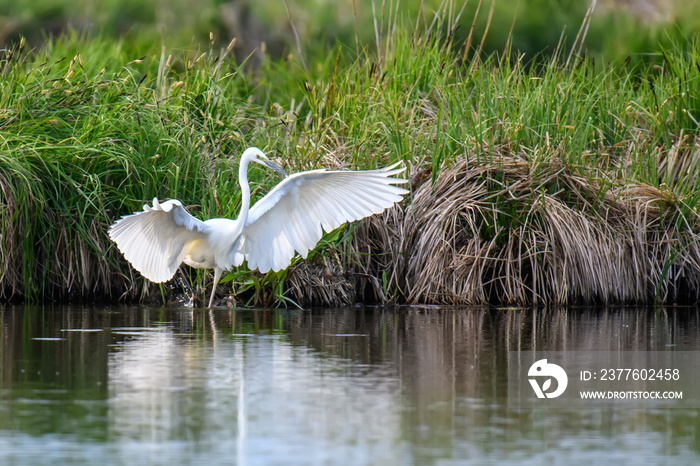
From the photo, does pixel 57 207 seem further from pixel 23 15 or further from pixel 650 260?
pixel 23 15

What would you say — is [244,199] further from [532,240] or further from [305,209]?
[532,240]

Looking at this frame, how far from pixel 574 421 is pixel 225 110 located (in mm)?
5603

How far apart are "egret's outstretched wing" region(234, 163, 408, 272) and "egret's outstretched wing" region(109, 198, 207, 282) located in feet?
1.40

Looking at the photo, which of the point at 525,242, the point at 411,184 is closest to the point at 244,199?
the point at 411,184

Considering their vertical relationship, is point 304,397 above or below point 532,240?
below

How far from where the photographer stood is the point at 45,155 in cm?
745

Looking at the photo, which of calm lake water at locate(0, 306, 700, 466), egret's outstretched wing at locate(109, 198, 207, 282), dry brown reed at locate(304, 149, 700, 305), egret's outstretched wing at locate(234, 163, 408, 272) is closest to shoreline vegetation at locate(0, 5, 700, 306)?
dry brown reed at locate(304, 149, 700, 305)

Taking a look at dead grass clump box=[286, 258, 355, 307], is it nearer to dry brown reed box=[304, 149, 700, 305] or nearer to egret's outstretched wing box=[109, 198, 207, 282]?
dry brown reed box=[304, 149, 700, 305]

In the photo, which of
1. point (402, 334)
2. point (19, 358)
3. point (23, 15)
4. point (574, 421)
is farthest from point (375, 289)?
point (23, 15)

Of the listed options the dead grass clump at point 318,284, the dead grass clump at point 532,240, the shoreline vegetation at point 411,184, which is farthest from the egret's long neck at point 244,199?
the dead grass clump at point 532,240

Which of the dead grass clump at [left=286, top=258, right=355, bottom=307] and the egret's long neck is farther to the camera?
the dead grass clump at [left=286, top=258, right=355, bottom=307]

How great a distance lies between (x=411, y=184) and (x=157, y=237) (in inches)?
87.7

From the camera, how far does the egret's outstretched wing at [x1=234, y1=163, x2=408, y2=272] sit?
659cm

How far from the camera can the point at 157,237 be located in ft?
21.8
